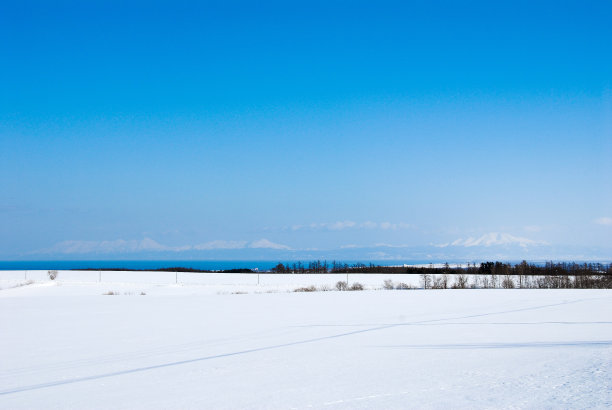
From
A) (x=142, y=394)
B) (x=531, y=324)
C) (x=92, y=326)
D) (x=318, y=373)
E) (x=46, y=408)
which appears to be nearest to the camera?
(x=46, y=408)

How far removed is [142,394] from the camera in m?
6.78

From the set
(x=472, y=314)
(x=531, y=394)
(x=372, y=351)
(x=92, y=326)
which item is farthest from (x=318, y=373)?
(x=472, y=314)

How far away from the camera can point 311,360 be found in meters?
9.04

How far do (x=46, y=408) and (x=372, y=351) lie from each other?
18.7 feet

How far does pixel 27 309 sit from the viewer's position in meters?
21.0

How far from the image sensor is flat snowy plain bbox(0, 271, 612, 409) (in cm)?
615

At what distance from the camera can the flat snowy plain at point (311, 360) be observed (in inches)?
242

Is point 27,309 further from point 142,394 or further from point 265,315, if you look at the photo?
point 142,394

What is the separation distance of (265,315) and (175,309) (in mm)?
4781

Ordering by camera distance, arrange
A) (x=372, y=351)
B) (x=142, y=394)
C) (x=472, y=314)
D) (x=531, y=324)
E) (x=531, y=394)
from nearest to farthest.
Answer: (x=531, y=394), (x=142, y=394), (x=372, y=351), (x=531, y=324), (x=472, y=314)

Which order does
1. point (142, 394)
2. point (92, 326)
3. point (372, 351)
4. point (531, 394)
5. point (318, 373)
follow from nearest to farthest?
1. point (531, 394)
2. point (142, 394)
3. point (318, 373)
4. point (372, 351)
5. point (92, 326)

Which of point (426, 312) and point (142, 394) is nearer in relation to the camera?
point (142, 394)

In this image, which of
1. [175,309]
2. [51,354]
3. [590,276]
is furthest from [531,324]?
[590,276]

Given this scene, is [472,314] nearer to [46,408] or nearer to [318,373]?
[318,373]
